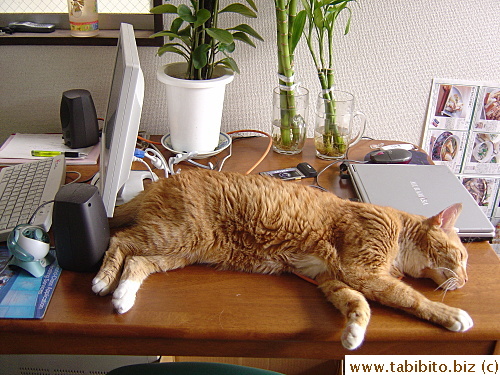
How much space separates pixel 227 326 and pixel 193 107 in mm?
701

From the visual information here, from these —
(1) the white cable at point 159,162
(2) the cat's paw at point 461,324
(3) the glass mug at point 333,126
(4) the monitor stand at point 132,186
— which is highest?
(3) the glass mug at point 333,126

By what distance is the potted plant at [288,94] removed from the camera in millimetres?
1339

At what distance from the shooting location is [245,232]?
3.43 ft

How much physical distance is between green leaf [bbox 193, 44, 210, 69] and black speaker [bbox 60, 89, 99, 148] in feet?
1.18

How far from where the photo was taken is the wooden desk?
83 centimetres

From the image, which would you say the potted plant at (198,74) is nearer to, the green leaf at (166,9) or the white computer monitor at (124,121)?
the green leaf at (166,9)

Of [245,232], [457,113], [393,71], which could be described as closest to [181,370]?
[245,232]

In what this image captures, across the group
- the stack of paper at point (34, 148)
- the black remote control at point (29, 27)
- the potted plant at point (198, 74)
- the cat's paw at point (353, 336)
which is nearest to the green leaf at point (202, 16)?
the potted plant at point (198, 74)

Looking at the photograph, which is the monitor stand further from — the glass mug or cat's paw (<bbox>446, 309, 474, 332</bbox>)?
cat's paw (<bbox>446, 309, 474, 332</bbox>)

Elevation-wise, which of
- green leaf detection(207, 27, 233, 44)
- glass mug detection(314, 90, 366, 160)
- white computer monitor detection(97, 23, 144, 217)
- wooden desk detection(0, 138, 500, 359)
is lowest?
wooden desk detection(0, 138, 500, 359)

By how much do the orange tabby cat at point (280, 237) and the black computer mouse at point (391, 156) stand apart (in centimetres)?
33

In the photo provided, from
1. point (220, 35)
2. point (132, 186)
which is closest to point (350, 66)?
point (220, 35)

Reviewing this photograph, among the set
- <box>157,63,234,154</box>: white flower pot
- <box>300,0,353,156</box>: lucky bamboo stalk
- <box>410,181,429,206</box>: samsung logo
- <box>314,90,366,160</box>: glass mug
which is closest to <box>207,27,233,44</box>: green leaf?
<box>157,63,234,154</box>: white flower pot

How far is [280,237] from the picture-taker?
3.41 feet
